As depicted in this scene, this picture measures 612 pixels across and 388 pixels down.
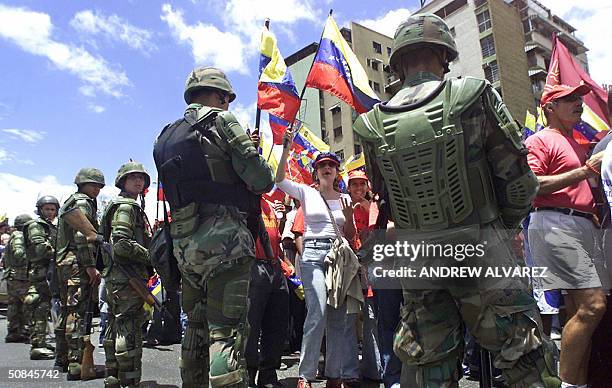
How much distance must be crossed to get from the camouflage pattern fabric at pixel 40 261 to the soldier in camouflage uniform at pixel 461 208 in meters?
7.10

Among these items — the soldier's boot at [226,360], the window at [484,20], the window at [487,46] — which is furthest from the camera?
the window at [484,20]

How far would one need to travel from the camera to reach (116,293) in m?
4.27

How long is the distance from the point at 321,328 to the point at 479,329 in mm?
1919

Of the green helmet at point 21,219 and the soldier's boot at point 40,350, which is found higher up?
the green helmet at point 21,219

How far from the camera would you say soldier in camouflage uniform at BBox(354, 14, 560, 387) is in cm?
208

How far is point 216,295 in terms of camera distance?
2.90m

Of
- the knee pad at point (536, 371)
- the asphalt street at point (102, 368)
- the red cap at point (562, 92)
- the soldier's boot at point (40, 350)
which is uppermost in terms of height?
the red cap at point (562, 92)

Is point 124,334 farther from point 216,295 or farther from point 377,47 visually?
point 377,47

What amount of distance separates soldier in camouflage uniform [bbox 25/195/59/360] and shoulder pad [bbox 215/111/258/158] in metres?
5.96

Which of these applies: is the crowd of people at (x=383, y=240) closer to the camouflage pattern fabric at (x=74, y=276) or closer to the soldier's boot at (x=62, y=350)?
the camouflage pattern fabric at (x=74, y=276)

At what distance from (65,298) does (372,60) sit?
42.2 metres

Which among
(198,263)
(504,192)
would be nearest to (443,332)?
(504,192)

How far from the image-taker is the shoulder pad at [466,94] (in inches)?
83.6

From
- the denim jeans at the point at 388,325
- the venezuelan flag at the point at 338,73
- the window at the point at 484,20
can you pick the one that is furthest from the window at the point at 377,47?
the denim jeans at the point at 388,325
